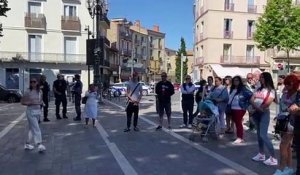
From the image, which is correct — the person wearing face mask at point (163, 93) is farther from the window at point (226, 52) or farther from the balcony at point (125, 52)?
the balcony at point (125, 52)

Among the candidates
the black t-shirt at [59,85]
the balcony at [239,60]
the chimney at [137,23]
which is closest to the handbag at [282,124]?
the black t-shirt at [59,85]

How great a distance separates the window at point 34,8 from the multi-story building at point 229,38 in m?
18.6

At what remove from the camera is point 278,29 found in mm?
39875

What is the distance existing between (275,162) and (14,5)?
4399cm

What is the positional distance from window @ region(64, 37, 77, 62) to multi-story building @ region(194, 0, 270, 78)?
15.0 metres

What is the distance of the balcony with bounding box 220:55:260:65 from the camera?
179 feet

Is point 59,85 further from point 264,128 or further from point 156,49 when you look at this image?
point 156,49

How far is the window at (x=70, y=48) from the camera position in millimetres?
50531

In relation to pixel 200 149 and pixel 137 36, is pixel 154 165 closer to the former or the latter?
pixel 200 149

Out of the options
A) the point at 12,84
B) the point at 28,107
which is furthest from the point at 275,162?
the point at 12,84

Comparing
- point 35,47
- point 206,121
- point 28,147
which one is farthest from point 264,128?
point 35,47

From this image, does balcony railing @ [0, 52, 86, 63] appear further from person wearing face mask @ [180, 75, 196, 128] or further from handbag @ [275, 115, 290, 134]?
handbag @ [275, 115, 290, 134]

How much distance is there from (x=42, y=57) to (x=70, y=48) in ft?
10.6

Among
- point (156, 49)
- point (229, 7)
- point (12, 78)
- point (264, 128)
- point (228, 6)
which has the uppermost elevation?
point (228, 6)
